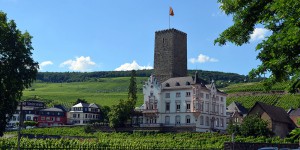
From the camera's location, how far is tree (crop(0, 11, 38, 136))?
37.2 meters

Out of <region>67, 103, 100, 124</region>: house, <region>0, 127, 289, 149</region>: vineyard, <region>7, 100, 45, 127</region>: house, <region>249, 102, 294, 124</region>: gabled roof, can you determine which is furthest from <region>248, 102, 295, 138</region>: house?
<region>7, 100, 45, 127</region>: house

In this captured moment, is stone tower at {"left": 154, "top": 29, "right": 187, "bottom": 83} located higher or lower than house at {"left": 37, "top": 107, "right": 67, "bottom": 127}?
higher

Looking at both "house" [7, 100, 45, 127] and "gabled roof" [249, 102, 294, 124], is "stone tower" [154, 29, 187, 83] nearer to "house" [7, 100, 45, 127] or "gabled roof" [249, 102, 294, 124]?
"gabled roof" [249, 102, 294, 124]

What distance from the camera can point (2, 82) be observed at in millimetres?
37312

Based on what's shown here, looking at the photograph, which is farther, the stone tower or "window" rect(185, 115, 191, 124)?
the stone tower

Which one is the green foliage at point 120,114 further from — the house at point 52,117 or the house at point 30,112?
the house at point 30,112

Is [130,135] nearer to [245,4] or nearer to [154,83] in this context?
[154,83]

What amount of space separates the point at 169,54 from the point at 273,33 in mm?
78863

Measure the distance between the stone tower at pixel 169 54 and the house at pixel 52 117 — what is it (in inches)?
2039

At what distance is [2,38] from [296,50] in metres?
33.7

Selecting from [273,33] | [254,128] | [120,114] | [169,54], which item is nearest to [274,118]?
[254,128]

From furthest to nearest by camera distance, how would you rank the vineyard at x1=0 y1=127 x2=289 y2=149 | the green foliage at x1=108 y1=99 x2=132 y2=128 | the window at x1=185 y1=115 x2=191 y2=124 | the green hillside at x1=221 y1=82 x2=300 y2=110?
the green hillside at x1=221 y1=82 x2=300 y2=110, the green foliage at x1=108 y1=99 x2=132 y2=128, the window at x1=185 y1=115 x2=191 y2=124, the vineyard at x1=0 y1=127 x2=289 y2=149

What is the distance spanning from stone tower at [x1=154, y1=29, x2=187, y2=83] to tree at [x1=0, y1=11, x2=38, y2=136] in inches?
2046

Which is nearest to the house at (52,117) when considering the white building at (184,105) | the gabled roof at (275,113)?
the white building at (184,105)
